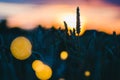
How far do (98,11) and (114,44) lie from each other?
0.58 ft

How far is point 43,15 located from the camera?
5.16ft

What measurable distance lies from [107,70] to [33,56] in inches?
14.6

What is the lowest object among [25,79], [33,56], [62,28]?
[25,79]

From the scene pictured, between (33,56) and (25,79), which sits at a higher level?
(33,56)

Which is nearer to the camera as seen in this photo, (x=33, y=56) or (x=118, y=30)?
(x=33, y=56)

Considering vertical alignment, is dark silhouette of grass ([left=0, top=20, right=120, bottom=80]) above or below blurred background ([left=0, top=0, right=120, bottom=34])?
below

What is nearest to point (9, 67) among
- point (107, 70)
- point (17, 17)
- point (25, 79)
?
point (25, 79)

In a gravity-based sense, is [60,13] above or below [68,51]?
above

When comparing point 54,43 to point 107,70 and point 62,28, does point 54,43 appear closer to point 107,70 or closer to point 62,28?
point 62,28

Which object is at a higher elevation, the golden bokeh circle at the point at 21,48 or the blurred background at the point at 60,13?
the blurred background at the point at 60,13

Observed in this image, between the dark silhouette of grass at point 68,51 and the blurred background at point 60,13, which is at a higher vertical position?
the blurred background at point 60,13

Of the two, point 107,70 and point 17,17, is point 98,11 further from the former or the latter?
point 17,17

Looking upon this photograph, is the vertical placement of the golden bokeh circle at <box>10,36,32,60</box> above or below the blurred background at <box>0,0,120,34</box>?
below

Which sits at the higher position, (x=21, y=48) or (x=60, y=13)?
(x=60, y=13)
